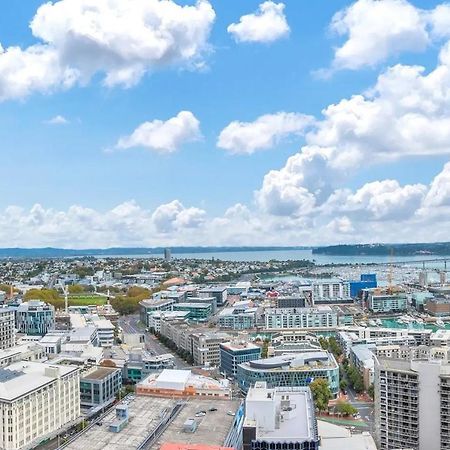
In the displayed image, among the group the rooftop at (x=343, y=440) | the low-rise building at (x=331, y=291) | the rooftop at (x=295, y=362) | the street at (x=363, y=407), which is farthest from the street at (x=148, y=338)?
the low-rise building at (x=331, y=291)

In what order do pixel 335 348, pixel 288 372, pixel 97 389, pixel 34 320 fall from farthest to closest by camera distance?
pixel 34 320 < pixel 335 348 < pixel 288 372 < pixel 97 389

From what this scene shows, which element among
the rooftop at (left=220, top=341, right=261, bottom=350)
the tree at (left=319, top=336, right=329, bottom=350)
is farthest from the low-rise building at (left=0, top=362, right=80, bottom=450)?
the tree at (left=319, top=336, right=329, bottom=350)

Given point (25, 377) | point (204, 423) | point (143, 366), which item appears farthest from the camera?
point (143, 366)

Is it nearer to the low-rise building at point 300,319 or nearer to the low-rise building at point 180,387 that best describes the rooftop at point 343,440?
the low-rise building at point 180,387

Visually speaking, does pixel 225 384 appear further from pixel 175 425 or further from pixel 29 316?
pixel 29 316

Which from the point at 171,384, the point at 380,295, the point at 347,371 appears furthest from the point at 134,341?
the point at 380,295

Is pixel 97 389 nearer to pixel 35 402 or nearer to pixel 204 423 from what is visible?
pixel 35 402

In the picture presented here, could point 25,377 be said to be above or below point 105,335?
above

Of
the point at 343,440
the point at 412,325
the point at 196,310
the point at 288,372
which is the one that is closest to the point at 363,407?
the point at 288,372
